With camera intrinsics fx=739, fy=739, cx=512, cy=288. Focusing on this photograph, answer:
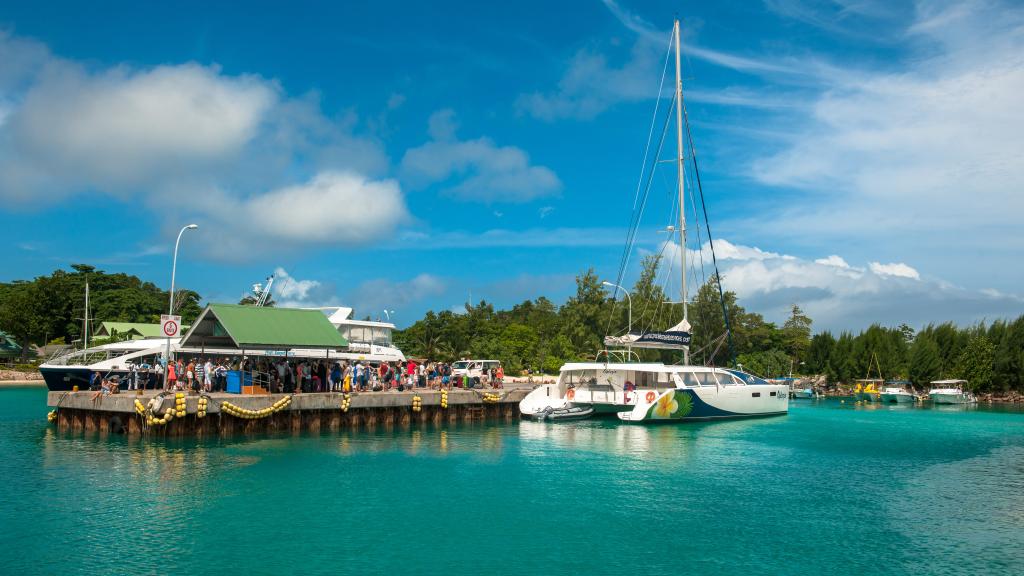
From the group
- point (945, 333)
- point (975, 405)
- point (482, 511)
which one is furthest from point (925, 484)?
point (945, 333)

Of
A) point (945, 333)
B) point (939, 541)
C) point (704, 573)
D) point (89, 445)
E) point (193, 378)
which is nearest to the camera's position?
point (704, 573)

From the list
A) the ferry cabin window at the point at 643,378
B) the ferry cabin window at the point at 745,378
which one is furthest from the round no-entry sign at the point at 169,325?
the ferry cabin window at the point at 745,378

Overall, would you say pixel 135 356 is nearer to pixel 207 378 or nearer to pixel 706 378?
pixel 207 378

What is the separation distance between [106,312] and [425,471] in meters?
89.9

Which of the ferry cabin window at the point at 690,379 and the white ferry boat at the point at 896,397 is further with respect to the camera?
the white ferry boat at the point at 896,397

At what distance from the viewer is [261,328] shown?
111 ft

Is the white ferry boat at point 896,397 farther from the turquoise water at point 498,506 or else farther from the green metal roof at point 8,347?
the green metal roof at point 8,347

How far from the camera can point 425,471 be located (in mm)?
26500

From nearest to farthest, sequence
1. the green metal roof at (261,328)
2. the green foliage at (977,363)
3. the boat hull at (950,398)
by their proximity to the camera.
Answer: the green metal roof at (261,328)
the boat hull at (950,398)
the green foliage at (977,363)

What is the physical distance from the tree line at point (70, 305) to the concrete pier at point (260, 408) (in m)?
59.2

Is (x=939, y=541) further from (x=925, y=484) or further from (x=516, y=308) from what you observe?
(x=516, y=308)

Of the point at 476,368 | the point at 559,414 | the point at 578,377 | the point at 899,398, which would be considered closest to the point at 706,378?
the point at 578,377

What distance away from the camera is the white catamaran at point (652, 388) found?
139 feet

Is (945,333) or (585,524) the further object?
(945,333)
